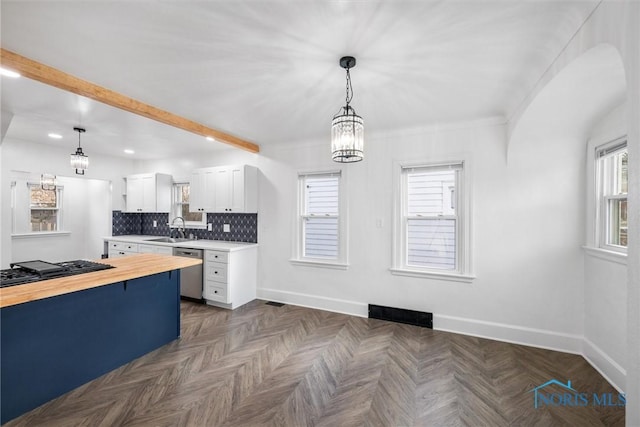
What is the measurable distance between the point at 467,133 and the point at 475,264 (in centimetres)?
155

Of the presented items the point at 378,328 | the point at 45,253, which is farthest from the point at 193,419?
the point at 45,253

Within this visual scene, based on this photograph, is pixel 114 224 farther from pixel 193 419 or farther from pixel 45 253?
pixel 193 419

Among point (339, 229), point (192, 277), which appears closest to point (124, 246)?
point (192, 277)

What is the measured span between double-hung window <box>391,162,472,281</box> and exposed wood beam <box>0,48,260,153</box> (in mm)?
2762

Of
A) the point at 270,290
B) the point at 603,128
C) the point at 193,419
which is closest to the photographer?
the point at 193,419

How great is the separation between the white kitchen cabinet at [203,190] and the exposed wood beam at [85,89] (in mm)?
1242

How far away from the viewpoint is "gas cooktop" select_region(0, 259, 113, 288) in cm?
206

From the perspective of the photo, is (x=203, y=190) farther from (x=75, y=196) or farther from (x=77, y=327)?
(x=75, y=196)

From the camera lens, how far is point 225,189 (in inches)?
182

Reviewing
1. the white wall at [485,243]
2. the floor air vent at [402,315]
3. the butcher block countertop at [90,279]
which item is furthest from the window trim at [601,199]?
the butcher block countertop at [90,279]

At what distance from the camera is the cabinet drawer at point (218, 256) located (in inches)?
163

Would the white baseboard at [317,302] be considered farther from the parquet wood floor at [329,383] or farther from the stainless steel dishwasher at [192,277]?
the stainless steel dishwasher at [192,277]

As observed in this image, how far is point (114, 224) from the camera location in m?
5.76

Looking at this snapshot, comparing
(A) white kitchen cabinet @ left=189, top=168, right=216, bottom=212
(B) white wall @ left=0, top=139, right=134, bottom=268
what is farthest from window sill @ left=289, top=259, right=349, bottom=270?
(B) white wall @ left=0, top=139, right=134, bottom=268
